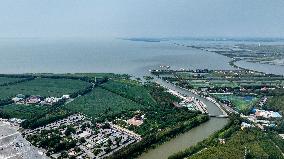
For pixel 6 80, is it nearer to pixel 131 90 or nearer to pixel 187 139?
pixel 131 90

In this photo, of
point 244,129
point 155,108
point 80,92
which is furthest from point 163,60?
point 244,129

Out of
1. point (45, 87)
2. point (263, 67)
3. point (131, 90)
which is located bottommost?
point (45, 87)

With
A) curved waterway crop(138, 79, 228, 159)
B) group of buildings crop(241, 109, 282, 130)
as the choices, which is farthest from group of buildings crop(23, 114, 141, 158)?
group of buildings crop(241, 109, 282, 130)

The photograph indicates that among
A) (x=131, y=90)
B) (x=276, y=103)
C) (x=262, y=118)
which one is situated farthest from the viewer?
(x=131, y=90)

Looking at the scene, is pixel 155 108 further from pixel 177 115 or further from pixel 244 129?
pixel 244 129

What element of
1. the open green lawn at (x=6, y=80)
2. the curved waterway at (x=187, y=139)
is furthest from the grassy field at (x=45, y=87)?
the curved waterway at (x=187, y=139)

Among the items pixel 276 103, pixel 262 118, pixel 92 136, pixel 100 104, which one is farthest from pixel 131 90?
pixel 276 103

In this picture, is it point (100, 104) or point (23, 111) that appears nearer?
point (23, 111)

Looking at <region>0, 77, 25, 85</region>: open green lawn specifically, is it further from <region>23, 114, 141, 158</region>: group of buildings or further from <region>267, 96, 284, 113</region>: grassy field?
<region>267, 96, 284, 113</region>: grassy field
